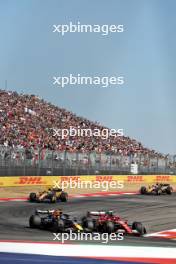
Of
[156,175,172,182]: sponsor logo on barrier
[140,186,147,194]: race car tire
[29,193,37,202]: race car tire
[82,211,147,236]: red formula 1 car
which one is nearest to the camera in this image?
[82,211,147,236]: red formula 1 car

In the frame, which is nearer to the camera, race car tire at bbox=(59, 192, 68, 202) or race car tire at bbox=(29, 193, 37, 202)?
race car tire at bbox=(59, 192, 68, 202)

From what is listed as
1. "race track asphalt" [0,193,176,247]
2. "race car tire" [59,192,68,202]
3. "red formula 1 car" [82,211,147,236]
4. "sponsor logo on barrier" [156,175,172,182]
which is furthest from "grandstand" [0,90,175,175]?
"sponsor logo on barrier" [156,175,172,182]

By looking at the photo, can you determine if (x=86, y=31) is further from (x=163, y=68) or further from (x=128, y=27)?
(x=163, y=68)

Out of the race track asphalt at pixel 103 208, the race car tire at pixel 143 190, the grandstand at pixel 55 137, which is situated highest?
the grandstand at pixel 55 137

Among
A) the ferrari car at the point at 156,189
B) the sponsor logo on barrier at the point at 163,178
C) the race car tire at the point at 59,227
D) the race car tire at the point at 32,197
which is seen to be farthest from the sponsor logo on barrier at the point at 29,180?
the race car tire at the point at 59,227

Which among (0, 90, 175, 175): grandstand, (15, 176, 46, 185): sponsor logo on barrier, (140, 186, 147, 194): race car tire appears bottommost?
(140, 186, 147, 194): race car tire

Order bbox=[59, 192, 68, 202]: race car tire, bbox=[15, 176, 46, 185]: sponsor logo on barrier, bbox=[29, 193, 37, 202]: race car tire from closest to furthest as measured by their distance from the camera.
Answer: bbox=[59, 192, 68, 202]: race car tire
bbox=[29, 193, 37, 202]: race car tire
bbox=[15, 176, 46, 185]: sponsor logo on barrier

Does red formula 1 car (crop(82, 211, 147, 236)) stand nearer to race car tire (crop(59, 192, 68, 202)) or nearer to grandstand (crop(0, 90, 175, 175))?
grandstand (crop(0, 90, 175, 175))

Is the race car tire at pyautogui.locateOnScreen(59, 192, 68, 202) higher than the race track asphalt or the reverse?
higher

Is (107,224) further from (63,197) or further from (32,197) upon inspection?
(32,197)

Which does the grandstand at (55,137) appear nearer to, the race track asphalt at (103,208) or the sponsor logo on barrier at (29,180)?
the race track asphalt at (103,208)

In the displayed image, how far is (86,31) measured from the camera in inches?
157

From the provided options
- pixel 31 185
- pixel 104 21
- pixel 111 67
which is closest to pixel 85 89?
pixel 111 67

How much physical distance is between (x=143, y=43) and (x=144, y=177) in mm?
24591
